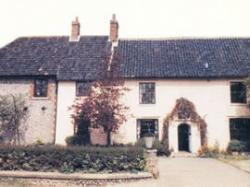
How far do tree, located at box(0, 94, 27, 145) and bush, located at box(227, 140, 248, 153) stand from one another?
16358 mm

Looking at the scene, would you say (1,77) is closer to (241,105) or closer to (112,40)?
(112,40)

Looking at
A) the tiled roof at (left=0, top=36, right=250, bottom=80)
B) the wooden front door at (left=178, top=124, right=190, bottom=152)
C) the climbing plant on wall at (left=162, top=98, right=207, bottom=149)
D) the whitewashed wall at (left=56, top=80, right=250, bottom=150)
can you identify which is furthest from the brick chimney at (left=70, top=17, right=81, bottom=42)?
the wooden front door at (left=178, top=124, right=190, bottom=152)

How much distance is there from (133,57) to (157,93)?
4.23 m

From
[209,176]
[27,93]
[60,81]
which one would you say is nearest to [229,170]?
[209,176]

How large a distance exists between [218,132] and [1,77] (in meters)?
18.2

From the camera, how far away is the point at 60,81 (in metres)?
28.5

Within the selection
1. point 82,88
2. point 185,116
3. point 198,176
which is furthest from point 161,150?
point 198,176

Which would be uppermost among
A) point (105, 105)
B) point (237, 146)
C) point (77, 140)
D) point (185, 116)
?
point (105, 105)

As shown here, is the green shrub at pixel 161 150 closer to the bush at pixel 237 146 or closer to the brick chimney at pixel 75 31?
→ the bush at pixel 237 146

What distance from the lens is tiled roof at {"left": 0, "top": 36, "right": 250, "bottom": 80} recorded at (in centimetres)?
2820

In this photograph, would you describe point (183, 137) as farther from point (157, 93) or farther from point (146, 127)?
point (157, 93)

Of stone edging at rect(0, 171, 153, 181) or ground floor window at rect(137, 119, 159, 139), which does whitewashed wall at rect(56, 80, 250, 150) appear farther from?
stone edging at rect(0, 171, 153, 181)

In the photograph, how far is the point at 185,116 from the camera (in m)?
27.5

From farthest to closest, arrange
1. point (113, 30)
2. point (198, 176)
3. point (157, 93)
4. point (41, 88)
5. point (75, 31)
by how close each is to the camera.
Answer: point (75, 31)
point (113, 30)
point (41, 88)
point (157, 93)
point (198, 176)
